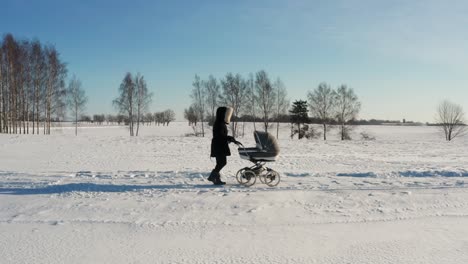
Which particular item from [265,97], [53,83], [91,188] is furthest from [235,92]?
[91,188]

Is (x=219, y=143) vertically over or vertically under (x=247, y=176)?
over

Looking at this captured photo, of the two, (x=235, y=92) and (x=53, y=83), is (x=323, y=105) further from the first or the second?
(x=53, y=83)

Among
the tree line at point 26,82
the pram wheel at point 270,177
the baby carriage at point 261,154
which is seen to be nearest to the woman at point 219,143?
the baby carriage at point 261,154

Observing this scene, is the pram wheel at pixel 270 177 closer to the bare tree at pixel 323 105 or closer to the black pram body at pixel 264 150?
the black pram body at pixel 264 150

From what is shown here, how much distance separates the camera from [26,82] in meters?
33.7

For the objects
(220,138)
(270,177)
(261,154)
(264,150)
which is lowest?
(270,177)

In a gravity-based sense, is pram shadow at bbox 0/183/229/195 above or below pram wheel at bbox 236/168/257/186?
below

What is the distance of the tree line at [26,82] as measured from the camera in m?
32.4

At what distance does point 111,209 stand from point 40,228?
50.8 inches

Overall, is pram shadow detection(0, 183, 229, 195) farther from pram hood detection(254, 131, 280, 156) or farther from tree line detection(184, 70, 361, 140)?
tree line detection(184, 70, 361, 140)

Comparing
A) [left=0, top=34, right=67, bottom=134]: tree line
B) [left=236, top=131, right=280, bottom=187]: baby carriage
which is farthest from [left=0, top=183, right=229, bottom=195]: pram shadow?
[left=0, top=34, right=67, bottom=134]: tree line

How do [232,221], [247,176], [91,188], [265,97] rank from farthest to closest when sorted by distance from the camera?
[265,97] → [247,176] → [91,188] → [232,221]

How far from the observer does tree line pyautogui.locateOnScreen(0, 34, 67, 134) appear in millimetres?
32438

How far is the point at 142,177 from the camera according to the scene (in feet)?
32.9
